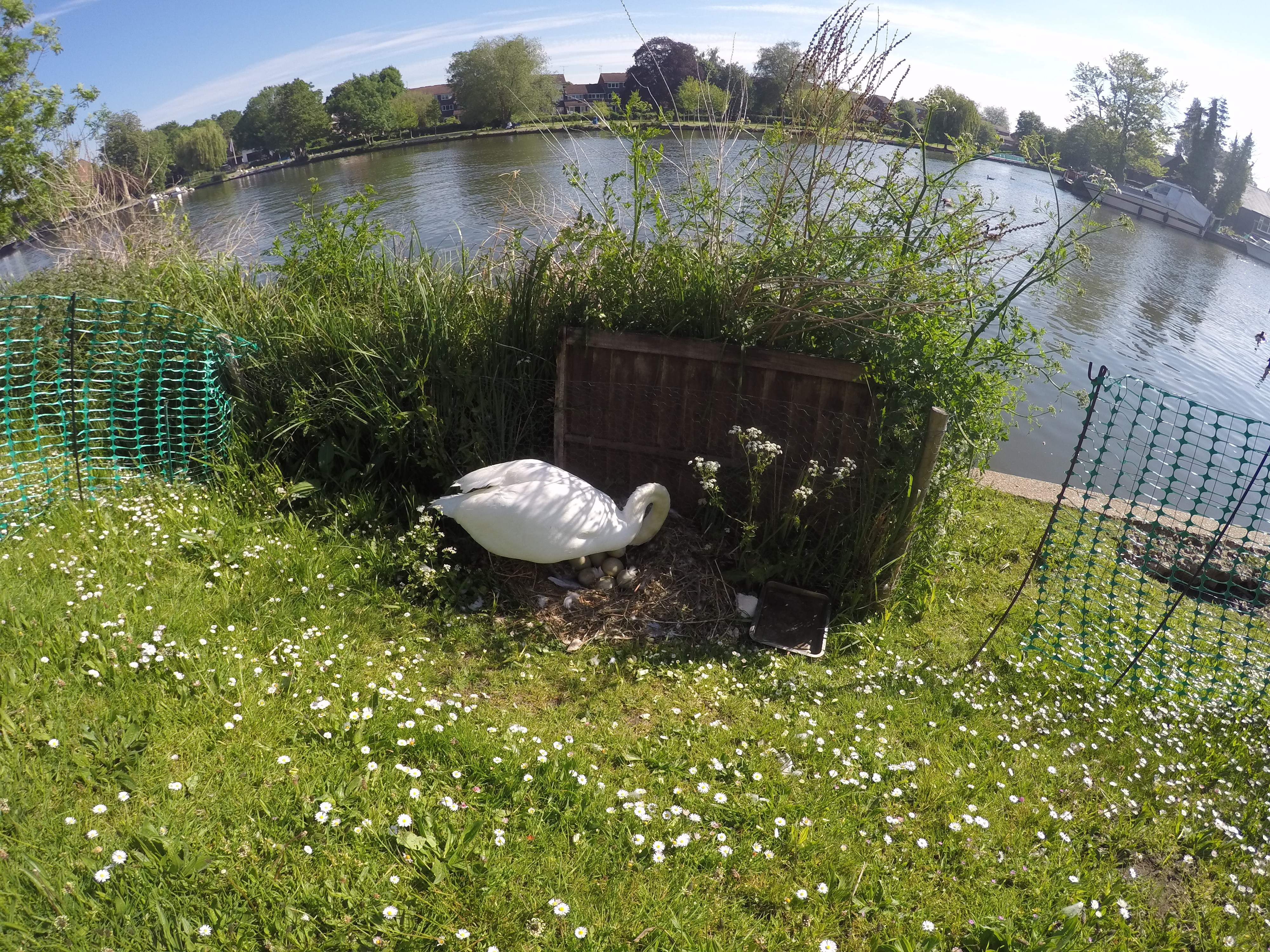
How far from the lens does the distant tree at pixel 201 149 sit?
36.9 meters

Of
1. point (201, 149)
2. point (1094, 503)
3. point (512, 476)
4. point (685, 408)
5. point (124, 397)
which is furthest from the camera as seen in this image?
point (201, 149)

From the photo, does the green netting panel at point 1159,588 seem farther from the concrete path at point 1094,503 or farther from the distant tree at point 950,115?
the distant tree at point 950,115

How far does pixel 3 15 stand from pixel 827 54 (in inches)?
1049

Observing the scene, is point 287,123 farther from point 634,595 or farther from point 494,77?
point 634,595

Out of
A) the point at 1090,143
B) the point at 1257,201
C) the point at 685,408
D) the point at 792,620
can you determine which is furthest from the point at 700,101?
the point at 1257,201

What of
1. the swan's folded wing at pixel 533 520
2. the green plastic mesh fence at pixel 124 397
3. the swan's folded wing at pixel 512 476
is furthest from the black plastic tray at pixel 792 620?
the green plastic mesh fence at pixel 124 397

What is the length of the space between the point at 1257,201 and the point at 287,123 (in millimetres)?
53443

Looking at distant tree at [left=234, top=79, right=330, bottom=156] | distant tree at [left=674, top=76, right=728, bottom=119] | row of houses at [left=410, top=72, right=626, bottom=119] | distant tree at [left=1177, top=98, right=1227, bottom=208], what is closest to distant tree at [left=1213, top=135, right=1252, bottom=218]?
distant tree at [left=1177, top=98, right=1227, bottom=208]

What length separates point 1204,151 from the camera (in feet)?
115

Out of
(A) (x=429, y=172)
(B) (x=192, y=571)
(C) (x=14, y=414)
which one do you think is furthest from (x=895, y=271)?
(A) (x=429, y=172)

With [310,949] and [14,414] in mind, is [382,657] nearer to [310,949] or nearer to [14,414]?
[310,949]

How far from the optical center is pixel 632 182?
16.5 feet

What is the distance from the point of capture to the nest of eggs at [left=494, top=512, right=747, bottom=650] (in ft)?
14.1

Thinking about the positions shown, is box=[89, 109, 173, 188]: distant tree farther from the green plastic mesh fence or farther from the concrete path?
the concrete path
